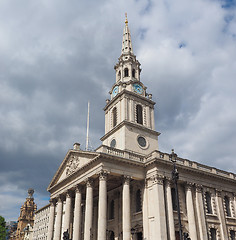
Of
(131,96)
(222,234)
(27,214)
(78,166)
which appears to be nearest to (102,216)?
(78,166)

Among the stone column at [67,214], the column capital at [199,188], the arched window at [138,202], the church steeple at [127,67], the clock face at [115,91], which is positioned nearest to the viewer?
the arched window at [138,202]

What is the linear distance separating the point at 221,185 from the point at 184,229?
10.00 m

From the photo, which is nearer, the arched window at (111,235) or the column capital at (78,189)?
the column capital at (78,189)

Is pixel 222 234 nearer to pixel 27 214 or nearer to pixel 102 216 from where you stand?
pixel 102 216

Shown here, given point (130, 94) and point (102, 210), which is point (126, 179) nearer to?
point (102, 210)

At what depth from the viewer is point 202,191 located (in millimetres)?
35094

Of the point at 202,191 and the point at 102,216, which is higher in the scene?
the point at 202,191

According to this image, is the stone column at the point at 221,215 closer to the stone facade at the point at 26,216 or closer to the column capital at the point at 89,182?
the column capital at the point at 89,182

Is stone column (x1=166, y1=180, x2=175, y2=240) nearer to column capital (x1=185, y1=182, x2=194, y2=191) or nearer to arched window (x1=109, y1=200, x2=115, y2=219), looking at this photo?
column capital (x1=185, y1=182, x2=194, y2=191)

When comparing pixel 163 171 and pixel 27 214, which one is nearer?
pixel 163 171

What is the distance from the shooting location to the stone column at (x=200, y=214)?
31688 mm

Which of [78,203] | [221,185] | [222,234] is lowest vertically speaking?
[222,234]

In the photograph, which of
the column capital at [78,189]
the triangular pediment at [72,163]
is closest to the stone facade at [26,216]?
the triangular pediment at [72,163]

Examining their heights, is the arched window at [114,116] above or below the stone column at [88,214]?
above
